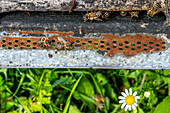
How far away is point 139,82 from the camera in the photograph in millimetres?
3061

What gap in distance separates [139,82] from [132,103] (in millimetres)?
636

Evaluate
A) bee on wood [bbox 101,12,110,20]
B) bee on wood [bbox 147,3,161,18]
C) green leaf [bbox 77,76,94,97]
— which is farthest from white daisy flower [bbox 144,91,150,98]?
bee on wood [bbox 101,12,110,20]

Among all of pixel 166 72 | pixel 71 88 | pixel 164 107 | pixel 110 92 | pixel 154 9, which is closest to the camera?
pixel 154 9

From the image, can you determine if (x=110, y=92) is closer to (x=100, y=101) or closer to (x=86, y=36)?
(x=100, y=101)

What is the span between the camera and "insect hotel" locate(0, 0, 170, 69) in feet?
8.45

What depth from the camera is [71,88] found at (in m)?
2.98

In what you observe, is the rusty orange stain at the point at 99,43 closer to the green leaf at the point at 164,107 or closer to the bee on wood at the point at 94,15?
the bee on wood at the point at 94,15

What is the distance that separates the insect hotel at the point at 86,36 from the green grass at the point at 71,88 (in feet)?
1.31

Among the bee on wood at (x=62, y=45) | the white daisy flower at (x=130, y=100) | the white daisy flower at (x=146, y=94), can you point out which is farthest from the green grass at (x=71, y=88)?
the bee on wood at (x=62, y=45)

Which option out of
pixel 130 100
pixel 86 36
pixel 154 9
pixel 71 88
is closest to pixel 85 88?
pixel 71 88

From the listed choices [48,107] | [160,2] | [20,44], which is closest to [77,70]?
[48,107]

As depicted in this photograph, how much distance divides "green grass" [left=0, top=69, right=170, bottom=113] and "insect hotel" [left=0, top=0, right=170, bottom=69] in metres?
0.40

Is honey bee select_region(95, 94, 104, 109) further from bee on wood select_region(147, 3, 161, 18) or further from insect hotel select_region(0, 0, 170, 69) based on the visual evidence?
bee on wood select_region(147, 3, 161, 18)

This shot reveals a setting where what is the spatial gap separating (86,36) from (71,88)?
88cm
